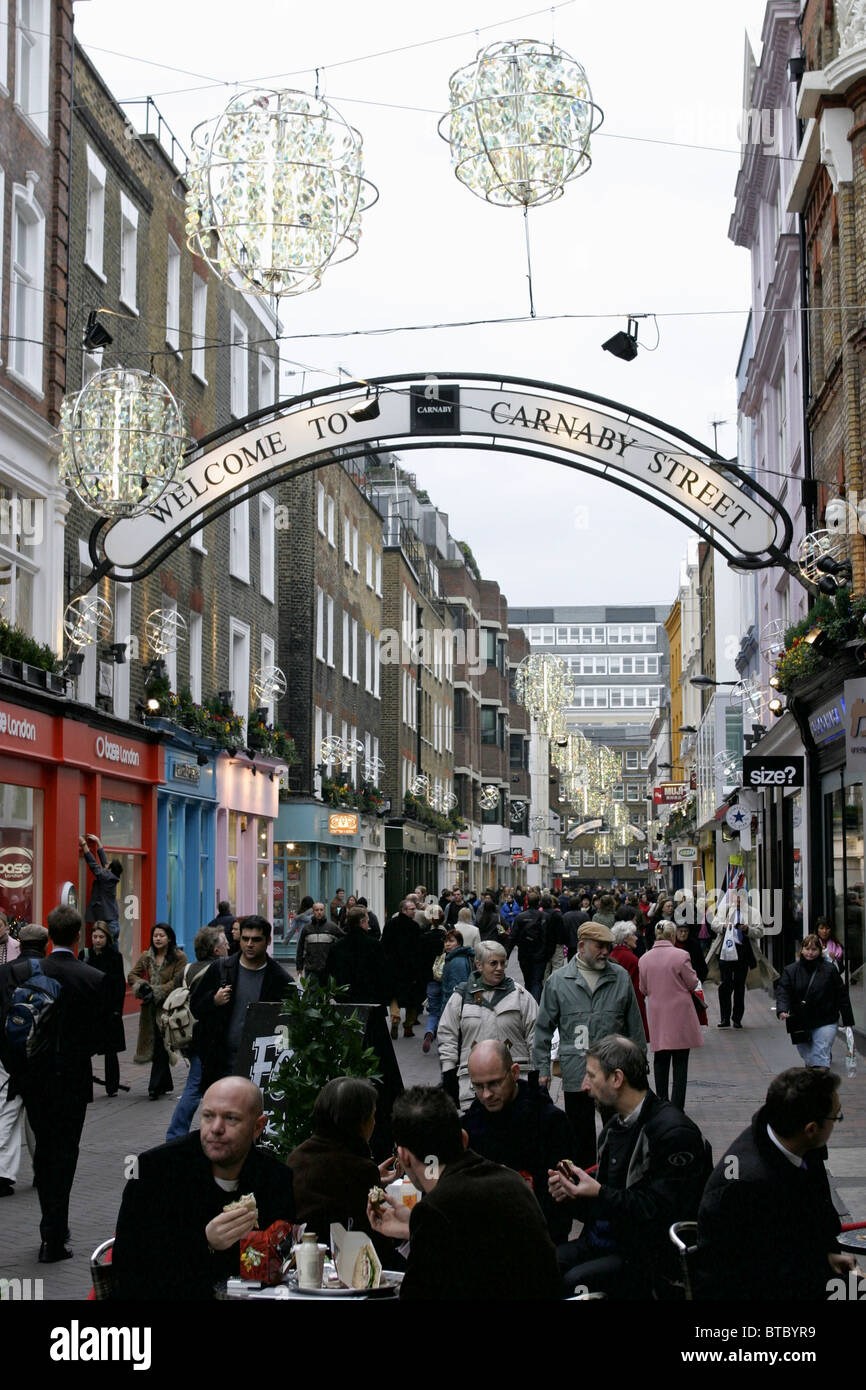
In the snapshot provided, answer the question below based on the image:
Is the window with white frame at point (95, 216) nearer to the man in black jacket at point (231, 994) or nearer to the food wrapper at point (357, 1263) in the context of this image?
the man in black jacket at point (231, 994)

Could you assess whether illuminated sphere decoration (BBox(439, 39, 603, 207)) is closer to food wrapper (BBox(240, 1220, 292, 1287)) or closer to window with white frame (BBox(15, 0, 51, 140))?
food wrapper (BBox(240, 1220, 292, 1287))

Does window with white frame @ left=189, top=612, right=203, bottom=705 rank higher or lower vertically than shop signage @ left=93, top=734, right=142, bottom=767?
higher

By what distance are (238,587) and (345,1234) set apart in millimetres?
30367

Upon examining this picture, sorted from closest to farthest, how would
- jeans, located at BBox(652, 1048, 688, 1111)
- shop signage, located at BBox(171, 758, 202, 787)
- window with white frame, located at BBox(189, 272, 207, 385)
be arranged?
jeans, located at BBox(652, 1048, 688, 1111), shop signage, located at BBox(171, 758, 202, 787), window with white frame, located at BBox(189, 272, 207, 385)

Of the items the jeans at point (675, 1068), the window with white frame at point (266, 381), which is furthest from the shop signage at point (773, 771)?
the window with white frame at point (266, 381)

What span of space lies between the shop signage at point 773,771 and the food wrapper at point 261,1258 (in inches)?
832

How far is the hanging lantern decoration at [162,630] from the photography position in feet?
87.9

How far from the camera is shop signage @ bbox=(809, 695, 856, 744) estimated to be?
71.4ft

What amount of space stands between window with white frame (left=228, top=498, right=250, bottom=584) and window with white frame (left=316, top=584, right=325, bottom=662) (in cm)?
806

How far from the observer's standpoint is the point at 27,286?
71.4ft

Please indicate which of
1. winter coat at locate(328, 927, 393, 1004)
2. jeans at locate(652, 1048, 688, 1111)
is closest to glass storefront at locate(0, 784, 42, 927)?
winter coat at locate(328, 927, 393, 1004)
